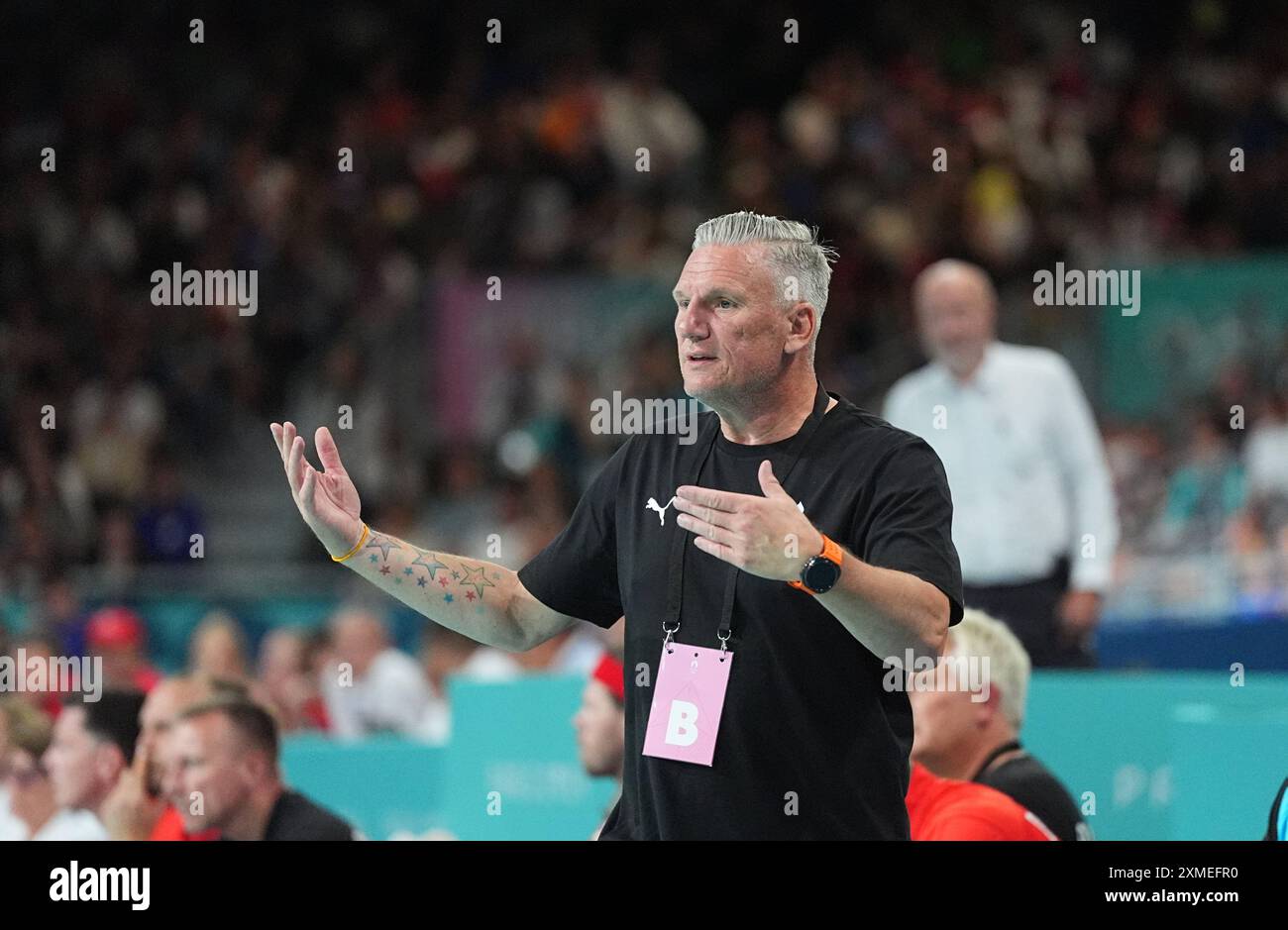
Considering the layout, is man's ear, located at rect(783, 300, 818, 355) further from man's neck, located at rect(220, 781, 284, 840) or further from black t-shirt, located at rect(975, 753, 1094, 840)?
man's neck, located at rect(220, 781, 284, 840)

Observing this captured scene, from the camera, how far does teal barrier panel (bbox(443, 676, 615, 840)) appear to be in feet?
22.4

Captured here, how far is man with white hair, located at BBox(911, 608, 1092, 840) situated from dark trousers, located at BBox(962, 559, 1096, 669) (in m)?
2.04

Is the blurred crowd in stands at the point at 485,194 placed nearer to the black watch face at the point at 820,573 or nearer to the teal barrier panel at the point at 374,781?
the teal barrier panel at the point at 374,781

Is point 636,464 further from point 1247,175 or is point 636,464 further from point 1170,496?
point 1247,175

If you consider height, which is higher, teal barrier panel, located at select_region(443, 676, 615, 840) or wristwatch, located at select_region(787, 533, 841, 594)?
wristwatch, located at select_region(787, 533, 841, 594)

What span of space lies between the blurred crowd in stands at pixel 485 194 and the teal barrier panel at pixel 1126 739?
519cm

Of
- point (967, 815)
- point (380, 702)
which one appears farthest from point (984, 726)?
point (380, 702)

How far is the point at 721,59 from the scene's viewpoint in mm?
15250

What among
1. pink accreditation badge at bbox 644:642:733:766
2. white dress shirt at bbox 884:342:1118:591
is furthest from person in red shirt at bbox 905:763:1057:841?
white dress shirt at bbox 884:342:1118:591

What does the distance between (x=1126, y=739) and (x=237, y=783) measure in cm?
285

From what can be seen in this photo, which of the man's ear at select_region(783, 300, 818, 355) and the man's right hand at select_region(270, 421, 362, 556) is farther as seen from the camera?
the man's right hand at select_region(270, 421, 362, 556)
